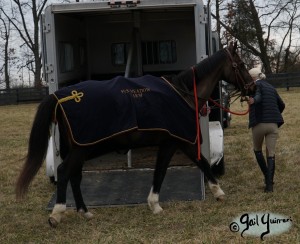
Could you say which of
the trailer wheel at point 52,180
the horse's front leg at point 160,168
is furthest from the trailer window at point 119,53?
the horse's front leg at point 160,168

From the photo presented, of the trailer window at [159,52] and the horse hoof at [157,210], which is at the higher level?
the trailer window at [159,52]

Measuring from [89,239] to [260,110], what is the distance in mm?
2648

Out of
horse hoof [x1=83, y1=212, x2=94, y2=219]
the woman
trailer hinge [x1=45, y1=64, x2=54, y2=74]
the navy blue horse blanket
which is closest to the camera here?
the navy blue horse blanket

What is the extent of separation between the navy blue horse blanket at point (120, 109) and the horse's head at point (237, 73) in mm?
777

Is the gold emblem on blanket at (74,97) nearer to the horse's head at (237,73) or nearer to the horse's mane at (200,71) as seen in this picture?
the horse's mane at (200,71)

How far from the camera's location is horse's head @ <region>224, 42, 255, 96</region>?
5.62 metres

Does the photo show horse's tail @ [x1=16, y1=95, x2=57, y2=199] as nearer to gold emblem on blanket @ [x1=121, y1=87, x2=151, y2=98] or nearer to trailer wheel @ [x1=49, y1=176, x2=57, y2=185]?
gold emblem on blanket @ [x1=121, y1=87, x2=151, y2=98]

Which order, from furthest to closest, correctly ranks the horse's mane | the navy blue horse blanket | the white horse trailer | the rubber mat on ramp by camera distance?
1. the white horse trailer
2. the rubber mat on ramp
3. the horse's mane
4. the navy blue horse blanket

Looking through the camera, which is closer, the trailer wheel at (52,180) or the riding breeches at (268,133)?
the riding breeches at (268,133)

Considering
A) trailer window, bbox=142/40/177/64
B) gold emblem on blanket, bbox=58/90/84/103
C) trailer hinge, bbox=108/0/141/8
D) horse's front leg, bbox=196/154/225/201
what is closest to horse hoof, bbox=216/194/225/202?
horse's front leg, bbox=196/154/225/201

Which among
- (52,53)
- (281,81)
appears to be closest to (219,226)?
(52,53)

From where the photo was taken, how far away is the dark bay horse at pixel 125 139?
16.1ft

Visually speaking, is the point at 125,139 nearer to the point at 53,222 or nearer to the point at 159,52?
the point at 53,222

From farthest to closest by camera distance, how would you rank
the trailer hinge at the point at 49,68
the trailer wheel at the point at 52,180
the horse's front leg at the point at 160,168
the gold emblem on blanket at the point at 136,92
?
the trailer wheel at the point at 52,180
the trailer hinge at the point at 49,68
the horse's front leg at the point at 160,168
the gold emblem on blanket at the point at 136,92
